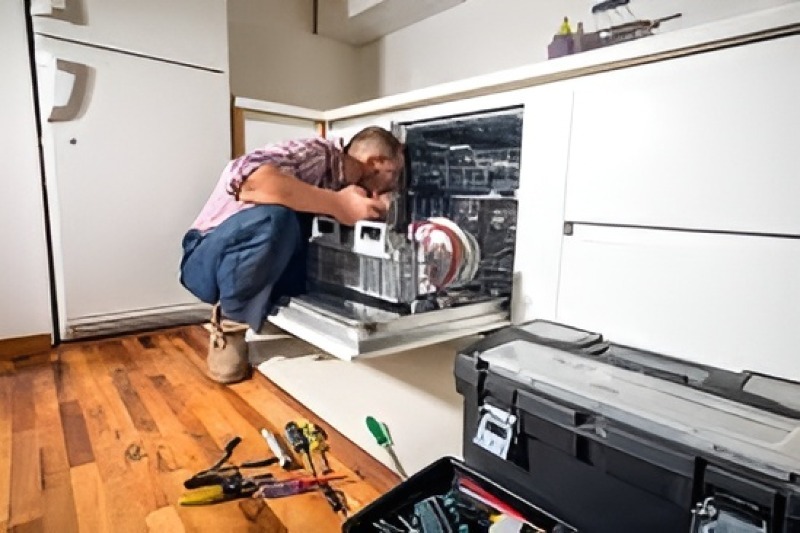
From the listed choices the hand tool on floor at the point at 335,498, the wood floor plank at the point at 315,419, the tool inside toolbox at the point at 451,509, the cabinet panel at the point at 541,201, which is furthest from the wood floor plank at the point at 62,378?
the cabinet panel at the point at 541,201

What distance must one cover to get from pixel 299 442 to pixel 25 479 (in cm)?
39

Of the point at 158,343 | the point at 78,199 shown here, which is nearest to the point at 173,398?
the point at 158,343

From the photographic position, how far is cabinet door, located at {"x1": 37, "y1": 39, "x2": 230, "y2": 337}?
1285mm

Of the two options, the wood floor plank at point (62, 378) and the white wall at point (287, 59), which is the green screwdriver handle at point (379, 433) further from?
the white wall at point (287, 59)

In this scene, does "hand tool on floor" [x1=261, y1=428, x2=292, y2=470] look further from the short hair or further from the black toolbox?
the short hair

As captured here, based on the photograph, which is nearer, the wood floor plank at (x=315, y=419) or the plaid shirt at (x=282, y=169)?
the wood floor plank at (x=315, y=419)

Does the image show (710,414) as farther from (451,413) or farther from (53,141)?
(53,141)

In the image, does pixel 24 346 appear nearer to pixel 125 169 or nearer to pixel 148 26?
pixel 125 169

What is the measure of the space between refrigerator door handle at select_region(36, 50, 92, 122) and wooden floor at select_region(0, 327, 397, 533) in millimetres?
627

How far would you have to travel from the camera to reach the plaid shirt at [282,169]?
1.10 m

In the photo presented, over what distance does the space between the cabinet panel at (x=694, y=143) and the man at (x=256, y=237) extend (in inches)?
20.3

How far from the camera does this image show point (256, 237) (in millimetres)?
1045

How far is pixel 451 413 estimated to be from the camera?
36.7 inches

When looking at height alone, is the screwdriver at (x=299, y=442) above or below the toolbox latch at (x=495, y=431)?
below
